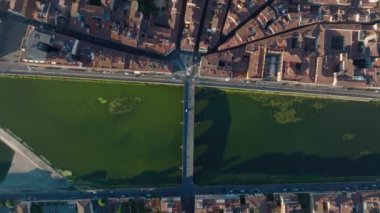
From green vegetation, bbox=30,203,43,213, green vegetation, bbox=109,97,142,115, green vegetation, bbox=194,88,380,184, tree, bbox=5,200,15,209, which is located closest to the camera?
tree, bbox=5,200,15,209

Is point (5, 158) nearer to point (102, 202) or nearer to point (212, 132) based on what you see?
point (102, 202)

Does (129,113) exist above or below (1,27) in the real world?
below

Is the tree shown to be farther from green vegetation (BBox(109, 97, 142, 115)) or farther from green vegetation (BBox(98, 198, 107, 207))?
green vegetation (BBox(109, 97, 142, 115))

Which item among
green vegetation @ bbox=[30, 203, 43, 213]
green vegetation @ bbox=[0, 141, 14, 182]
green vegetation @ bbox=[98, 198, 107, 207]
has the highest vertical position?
green vegetation @ bbox=[0, 141, 14, 182]

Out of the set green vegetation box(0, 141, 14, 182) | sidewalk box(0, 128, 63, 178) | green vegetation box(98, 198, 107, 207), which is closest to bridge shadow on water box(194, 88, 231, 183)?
green vegetation box(98, 198, 107, 207)

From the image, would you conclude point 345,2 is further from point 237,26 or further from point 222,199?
point 222,199

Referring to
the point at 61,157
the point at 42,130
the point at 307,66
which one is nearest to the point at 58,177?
the point at 61,157

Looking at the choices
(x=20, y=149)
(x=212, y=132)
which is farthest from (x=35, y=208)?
(x=212, y=132)
